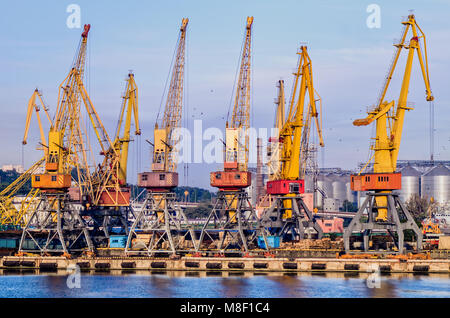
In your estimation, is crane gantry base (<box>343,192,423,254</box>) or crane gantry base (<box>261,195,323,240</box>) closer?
crane gantry base (<box>343,192,423,254</box>)

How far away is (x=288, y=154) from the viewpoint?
143000mm

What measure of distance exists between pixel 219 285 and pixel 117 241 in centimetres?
4227

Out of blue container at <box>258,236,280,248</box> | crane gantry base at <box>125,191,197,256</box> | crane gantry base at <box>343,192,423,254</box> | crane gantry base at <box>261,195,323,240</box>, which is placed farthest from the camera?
crane gantry base at <box>261,195,323,240</box>

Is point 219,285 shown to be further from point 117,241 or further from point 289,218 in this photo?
point 289,218

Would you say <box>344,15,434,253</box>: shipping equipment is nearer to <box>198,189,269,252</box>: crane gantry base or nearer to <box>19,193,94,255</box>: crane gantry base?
<box>198,189,269,252</box>: crane gantry base

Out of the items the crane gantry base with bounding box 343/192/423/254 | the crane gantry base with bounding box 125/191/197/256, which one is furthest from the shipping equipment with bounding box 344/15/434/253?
the crane gantry base with bounding box 125/191/197/256

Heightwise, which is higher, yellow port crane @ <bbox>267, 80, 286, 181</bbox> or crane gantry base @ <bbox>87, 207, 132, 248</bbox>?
yellow port crane @ <bbox>267, 80, 286, 181</bbox>

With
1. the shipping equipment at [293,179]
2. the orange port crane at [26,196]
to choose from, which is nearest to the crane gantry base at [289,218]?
the shipping equipment at [293,179]

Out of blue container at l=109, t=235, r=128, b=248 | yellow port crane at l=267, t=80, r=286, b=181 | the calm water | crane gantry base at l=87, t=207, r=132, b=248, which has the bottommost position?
the calm water

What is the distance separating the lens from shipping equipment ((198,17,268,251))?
12679 cm

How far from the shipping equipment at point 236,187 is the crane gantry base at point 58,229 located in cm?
2320

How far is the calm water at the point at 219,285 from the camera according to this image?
296 ft

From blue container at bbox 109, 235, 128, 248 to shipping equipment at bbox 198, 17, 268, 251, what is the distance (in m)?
14.9
